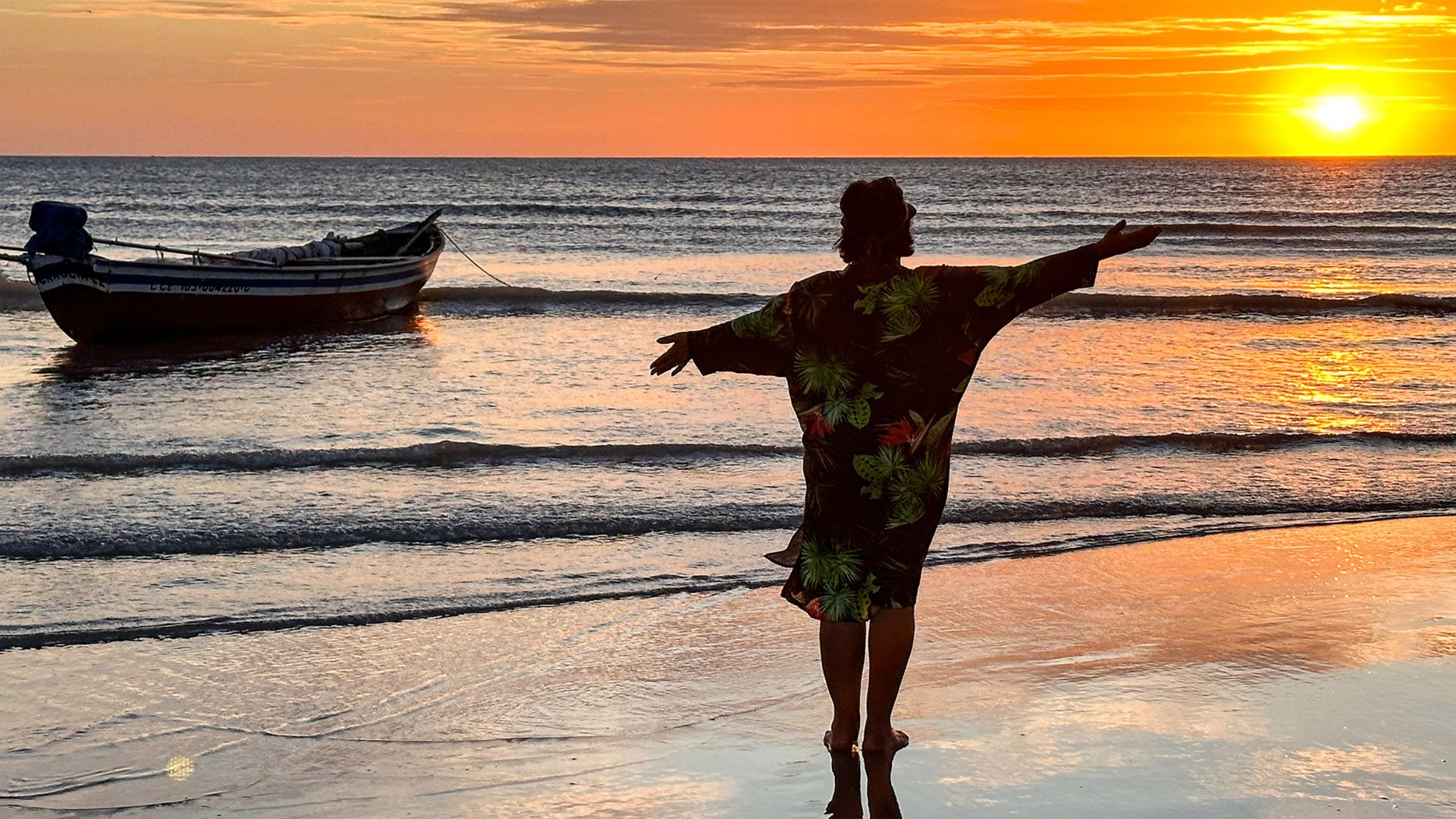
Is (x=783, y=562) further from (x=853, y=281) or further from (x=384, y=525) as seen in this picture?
(x=384, y=525)

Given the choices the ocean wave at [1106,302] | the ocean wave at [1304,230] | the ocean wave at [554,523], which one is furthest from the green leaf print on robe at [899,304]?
the ocean wave at [1304,230]

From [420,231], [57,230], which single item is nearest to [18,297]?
[57,230]

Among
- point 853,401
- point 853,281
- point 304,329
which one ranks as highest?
point 853,281

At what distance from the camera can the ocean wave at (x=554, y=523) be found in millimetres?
6543

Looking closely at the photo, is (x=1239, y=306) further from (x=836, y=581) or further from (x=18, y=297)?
(x=18, y=297)

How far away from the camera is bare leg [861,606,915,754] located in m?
3.45

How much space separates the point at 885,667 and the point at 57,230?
15471 millimetres

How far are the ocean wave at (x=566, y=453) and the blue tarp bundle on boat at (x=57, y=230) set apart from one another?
8.45m

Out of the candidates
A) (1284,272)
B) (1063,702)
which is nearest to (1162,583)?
(1063,702)

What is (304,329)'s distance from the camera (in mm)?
17797

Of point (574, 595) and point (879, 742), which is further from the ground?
point (879, 742)

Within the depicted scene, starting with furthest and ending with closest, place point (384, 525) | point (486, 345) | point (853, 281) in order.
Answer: point (486, 345) → point (384, 525) → point (853, 281)

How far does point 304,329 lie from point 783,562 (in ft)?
50.0

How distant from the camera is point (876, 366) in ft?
10.7
